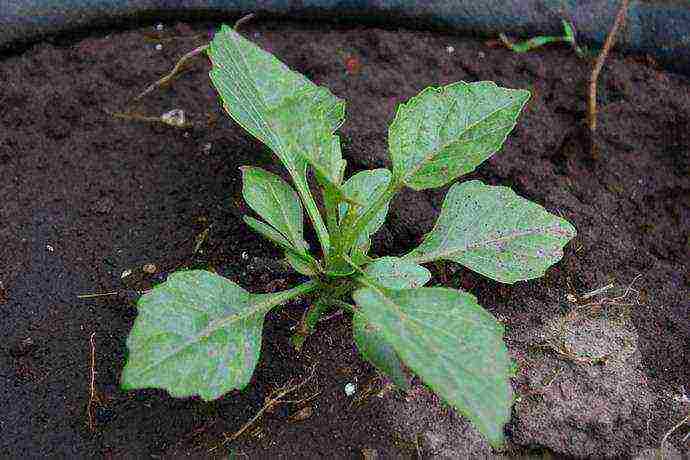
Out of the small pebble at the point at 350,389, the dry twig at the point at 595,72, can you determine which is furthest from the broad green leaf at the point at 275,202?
the dry twig at the point at 595,72

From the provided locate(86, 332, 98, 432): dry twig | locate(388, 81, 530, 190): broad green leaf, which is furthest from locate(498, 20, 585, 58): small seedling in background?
locate(86, 332, 98, 432): dry twig

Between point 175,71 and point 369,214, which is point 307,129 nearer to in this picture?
point 369,214

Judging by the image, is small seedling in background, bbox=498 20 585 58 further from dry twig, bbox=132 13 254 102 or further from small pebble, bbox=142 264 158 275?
small pebble, bbox=142 264 158 275

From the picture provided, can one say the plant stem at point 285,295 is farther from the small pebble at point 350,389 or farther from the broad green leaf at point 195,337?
the small pebble at point 350,389

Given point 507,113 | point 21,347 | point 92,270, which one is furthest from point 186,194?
point 507,113

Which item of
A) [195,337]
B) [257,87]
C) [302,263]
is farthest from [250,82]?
[195,337]
